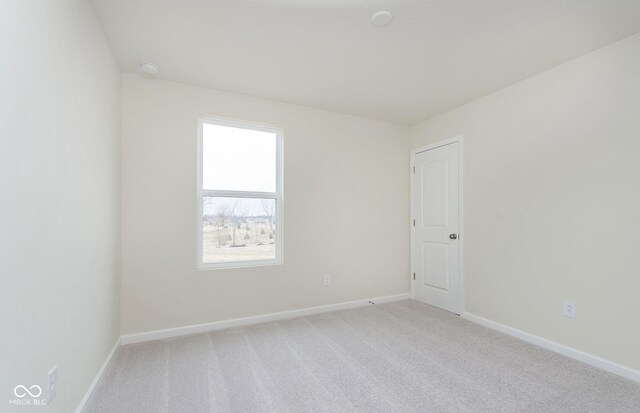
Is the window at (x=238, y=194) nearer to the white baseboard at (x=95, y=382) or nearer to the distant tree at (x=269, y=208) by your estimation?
the distant tree at (x=269, y=208)

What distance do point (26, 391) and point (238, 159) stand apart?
243 cm

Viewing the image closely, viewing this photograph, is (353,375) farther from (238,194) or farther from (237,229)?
(238,194)

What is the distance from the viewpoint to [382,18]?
1.98m

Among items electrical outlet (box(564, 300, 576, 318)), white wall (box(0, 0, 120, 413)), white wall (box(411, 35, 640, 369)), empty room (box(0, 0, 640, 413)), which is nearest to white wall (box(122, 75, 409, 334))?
empty room (box(0, 0, 640, 413))

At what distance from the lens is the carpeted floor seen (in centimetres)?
182

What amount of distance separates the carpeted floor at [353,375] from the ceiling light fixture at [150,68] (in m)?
2.48

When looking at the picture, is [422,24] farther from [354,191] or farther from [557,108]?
[354,191]

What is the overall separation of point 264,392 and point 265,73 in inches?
103

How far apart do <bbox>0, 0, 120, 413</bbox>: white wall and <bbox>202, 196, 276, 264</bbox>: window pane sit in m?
0.95

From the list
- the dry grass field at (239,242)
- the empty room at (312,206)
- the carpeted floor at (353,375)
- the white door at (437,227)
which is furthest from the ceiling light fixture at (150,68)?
the white door at (437,227)

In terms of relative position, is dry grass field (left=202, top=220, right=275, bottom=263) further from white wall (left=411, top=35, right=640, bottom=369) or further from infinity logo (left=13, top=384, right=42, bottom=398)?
white wall (left=411, top=35, right=640, bottom=369)

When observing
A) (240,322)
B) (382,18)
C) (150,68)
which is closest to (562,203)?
(382,18)

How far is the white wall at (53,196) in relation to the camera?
1.07 meters

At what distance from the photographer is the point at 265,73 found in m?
2.72
